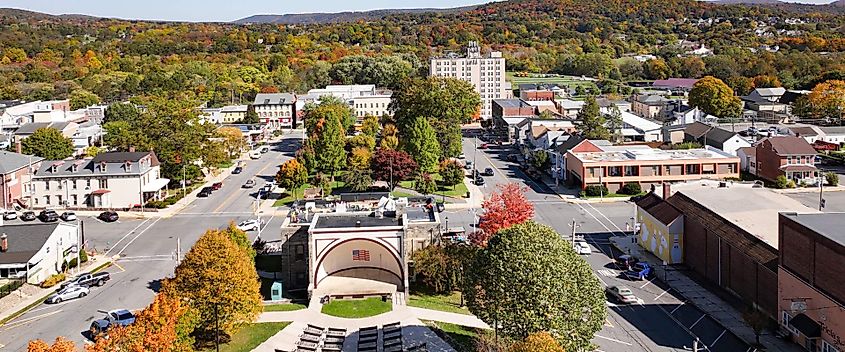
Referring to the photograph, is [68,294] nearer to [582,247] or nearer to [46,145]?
[582,247]

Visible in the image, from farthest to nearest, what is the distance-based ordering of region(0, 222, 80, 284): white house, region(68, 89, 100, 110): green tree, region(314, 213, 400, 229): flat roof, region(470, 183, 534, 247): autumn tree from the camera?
region(68, 89, 100, 110): green tree → region(470, 183, 534, 247): autumn tree → region(0, 222, 80, 284): white house → region(314, 213, 400, 229): flat roof

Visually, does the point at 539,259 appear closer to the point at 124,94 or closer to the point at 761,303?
the point at 761,303

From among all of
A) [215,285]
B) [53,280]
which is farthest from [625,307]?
[53,280]

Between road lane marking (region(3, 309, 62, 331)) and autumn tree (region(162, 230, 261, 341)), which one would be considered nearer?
autumn tree (region(162, 230, 261, 341))

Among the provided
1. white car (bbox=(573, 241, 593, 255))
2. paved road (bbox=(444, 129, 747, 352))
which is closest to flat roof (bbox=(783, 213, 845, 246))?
paved road (bbox=(444, 129, 747, 352))

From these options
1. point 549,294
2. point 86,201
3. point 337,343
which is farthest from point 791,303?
point 86,201

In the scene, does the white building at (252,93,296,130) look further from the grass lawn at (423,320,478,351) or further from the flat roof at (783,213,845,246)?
the flat roof at (783,213,845,246)

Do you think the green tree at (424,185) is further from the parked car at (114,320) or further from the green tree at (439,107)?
the parked car at (114,320)

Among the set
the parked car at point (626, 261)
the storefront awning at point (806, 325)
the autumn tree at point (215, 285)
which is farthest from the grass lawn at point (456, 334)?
the parked car at point (626, 261)
